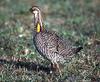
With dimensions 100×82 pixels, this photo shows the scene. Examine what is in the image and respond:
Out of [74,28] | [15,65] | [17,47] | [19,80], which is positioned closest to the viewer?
[19,80]

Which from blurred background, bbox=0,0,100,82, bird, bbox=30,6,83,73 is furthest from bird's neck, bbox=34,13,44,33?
blurred background, bbox=0,0,100,82

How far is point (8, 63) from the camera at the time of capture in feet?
33.3

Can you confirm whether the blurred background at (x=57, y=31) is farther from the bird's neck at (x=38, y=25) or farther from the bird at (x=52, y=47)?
the bird's neck at (x=38, y=25)

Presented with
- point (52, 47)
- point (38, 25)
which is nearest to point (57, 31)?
point (38, 25)

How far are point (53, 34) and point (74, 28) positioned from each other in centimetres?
480

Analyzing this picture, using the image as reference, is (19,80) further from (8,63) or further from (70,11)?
(70,11)

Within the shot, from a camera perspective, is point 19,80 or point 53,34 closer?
point 19,80

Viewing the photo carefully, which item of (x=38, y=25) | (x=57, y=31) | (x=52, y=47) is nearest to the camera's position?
(x=52, y=47)

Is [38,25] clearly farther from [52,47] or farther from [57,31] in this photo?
[57,31]

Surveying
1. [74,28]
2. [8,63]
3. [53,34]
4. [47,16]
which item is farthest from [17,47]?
[47,16]

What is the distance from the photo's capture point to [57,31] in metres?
13.6

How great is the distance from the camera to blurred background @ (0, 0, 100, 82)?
9242 millimetres

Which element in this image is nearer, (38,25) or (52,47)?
(52,47)

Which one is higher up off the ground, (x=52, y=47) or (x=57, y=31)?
(x=57, y=31)
